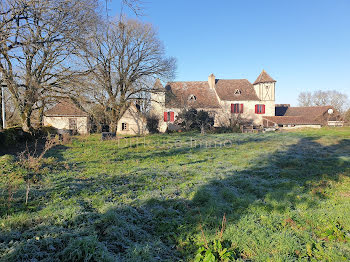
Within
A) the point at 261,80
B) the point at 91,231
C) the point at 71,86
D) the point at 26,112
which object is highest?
the point at 261,80

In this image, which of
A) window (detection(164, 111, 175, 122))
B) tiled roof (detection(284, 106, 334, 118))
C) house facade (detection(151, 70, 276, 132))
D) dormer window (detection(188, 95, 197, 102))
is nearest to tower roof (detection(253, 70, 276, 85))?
house facade (detection(151, 70, 276, 132))

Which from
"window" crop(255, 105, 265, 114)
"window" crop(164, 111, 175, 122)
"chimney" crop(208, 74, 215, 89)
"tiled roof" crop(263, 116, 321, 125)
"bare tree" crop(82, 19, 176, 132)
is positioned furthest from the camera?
"chimney" crop(208, 74, 215, 89)

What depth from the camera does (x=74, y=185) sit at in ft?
18.6

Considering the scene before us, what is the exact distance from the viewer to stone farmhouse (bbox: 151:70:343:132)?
33094mm

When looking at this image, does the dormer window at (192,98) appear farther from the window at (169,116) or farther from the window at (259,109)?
the window at (259,109)

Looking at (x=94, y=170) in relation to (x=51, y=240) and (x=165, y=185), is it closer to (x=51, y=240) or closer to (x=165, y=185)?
(x=165, y=185)

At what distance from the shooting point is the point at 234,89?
3512 cm

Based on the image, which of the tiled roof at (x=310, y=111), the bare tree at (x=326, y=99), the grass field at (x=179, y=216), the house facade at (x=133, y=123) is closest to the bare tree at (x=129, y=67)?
the house facade at (x=133, y=123)

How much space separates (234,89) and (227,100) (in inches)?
119

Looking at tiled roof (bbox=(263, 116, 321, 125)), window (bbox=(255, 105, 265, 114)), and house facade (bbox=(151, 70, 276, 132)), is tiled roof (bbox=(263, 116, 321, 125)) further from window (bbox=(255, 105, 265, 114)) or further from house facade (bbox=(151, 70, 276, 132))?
house facade (bbox=(151, 70, 276, 132))

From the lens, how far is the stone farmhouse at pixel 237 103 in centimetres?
3309

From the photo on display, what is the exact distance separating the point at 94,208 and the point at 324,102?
226 ft

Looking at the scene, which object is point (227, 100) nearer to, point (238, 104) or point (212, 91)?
point (238, 104)

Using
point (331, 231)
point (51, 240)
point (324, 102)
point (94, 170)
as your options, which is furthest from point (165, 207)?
point (324, 102)
